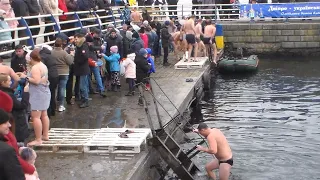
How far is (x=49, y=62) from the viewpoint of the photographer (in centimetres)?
1061

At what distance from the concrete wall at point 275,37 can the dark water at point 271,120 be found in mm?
2770

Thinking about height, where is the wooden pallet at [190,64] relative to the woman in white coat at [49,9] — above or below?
below

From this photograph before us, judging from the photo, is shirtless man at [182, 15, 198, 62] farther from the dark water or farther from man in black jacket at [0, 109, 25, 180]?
man in black jacket at [0, 109, 25, 180]

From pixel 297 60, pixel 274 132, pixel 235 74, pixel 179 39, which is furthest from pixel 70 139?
pixel 297 60

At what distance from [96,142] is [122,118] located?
92.3 inches

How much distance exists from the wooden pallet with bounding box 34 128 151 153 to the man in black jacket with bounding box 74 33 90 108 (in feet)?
8.37

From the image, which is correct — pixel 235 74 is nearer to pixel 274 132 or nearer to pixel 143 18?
pixel 143 18

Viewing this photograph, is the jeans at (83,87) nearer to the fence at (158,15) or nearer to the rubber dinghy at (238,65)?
the fence at (158,15)

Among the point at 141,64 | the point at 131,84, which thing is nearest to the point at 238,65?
the point at 131,84

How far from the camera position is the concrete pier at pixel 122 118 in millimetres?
8156

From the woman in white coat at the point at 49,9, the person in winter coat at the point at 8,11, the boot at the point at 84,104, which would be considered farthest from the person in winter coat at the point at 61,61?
the woman in white coat at the point at 49,9

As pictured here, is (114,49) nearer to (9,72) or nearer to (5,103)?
(9,72)

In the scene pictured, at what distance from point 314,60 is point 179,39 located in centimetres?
850

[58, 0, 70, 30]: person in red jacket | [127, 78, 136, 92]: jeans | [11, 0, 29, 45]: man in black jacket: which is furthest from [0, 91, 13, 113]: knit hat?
[58, 0, 70, 30]: person in red jacket
